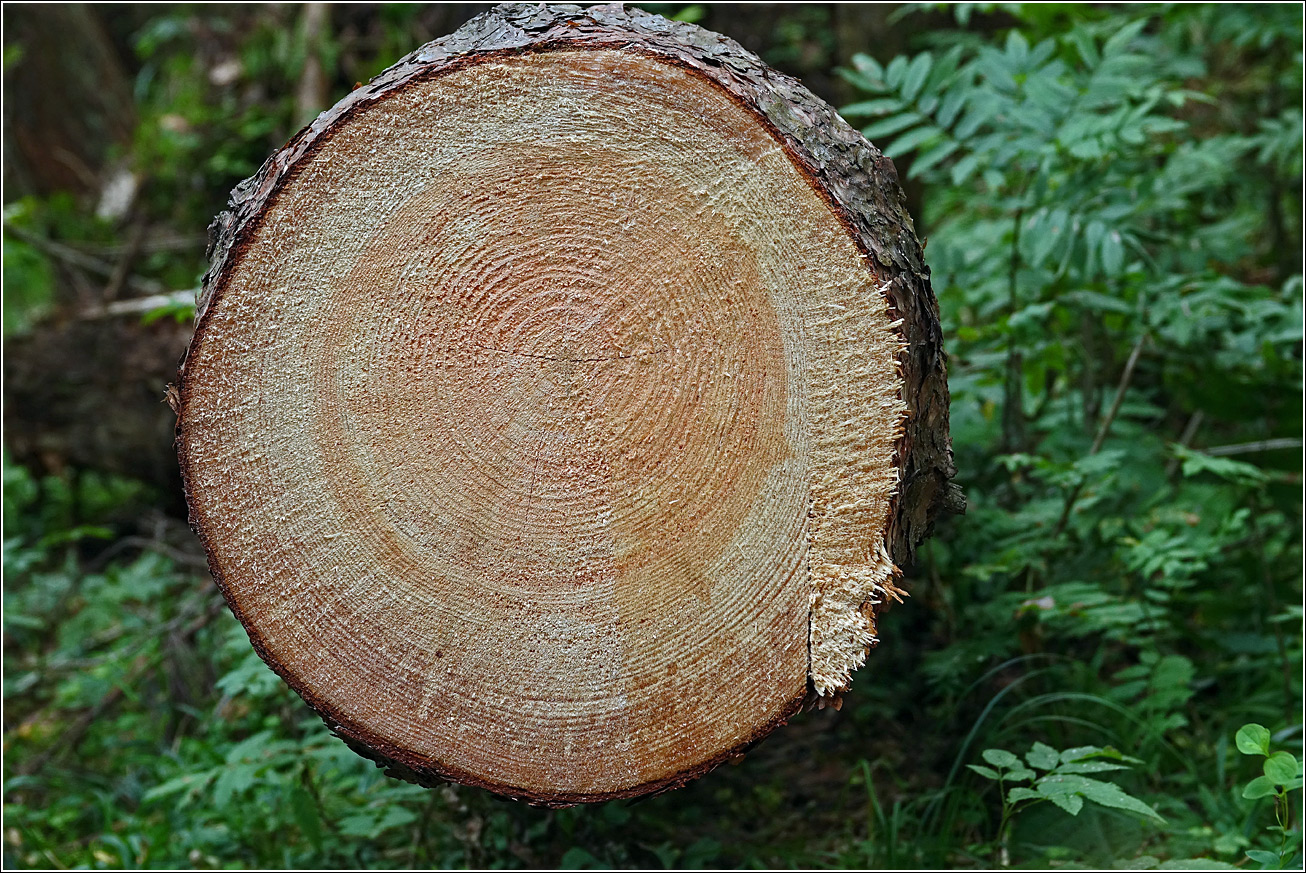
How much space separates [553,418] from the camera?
1.52 m

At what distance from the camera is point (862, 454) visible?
1.47m

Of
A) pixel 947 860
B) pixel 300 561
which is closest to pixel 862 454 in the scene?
pixel 300 561

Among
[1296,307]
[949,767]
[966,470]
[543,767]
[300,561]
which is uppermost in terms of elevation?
[300,561]

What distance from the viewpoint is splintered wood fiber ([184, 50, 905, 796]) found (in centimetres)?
147

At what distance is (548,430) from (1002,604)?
1.35 m

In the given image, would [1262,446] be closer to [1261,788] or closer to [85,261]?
[1261,788]

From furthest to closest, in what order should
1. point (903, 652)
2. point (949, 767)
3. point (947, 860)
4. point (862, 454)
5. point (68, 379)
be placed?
1. point (68, 379)
2. point (903, 652)
3. point (949, 767)
4. point (947, 860)
5. point (862, 454)

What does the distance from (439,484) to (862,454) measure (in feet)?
2.08

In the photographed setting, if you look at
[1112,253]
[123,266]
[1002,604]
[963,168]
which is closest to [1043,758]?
[1002,604]

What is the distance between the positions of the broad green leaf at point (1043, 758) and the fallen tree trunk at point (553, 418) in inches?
19.0

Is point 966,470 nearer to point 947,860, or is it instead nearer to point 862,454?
point 947,860

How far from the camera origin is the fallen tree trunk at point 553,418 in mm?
1471

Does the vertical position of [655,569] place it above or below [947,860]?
above

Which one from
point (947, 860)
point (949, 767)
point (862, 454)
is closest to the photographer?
point (862, 454)
